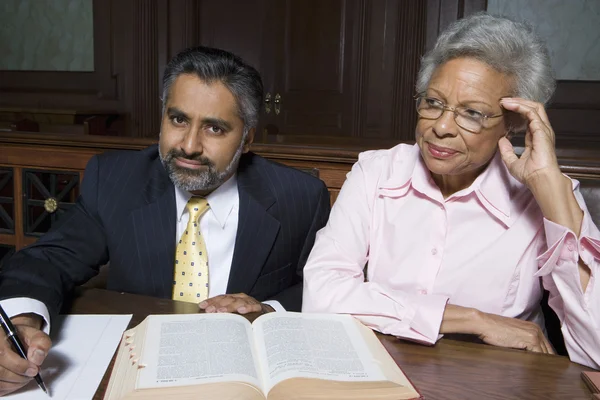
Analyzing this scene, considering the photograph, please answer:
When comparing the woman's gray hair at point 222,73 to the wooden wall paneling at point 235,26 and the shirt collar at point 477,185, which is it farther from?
the wooden wall paneling at point 235,26

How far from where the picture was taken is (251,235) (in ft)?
6.53

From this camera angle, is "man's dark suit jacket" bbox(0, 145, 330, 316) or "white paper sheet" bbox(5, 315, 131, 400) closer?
Answer: "white paper sheet" bbox(5, 315, 131, 400)

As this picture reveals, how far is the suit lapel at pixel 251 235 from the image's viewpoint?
1958mm

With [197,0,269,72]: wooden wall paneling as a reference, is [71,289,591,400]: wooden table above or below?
below

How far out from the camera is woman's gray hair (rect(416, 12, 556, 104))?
158cm

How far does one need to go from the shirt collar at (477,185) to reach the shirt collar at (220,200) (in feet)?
1.84

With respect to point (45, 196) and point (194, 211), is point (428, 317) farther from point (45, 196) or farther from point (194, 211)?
point (45, 196)

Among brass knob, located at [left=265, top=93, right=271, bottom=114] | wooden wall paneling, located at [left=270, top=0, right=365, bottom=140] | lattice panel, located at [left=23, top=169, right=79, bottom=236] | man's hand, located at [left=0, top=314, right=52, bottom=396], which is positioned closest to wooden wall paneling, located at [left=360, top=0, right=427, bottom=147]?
wooden wall paneling, located at [left=270, top=0, right=365, bottom=140]

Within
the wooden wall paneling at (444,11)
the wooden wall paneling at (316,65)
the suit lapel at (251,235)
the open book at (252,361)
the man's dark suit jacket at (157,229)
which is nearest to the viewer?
the open book at (252,361)

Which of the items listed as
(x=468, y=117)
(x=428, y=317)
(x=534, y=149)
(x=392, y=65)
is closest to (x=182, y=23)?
(x=392, y=65)

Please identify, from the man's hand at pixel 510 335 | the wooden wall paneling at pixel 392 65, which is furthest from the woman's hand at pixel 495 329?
the wooden wall paneling at pixel 392 65

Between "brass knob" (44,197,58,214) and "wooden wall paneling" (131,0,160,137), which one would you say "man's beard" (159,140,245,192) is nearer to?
"brass knob" (44,197,58,214)

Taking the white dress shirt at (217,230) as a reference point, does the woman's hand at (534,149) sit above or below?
above

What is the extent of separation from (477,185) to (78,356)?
1158mm
